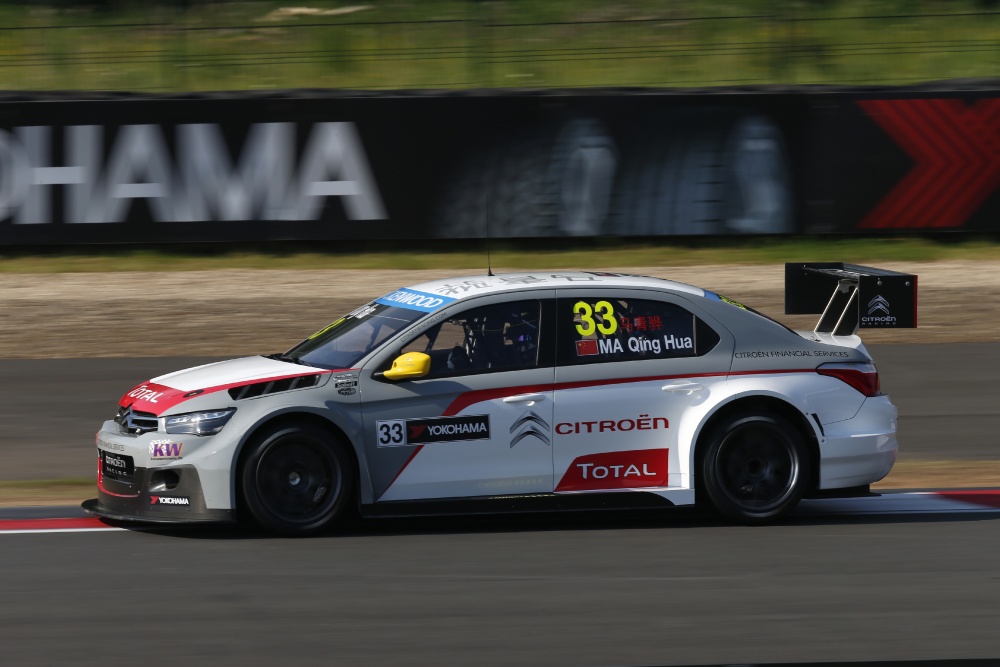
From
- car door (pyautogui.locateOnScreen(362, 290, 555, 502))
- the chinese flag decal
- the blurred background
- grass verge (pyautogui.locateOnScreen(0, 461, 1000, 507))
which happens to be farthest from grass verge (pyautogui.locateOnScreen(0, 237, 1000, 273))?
car door (pyautogui.locateOnScreen(362, 290, 555, 502))

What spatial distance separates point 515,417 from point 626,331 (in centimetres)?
81

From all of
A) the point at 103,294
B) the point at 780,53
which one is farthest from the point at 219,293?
the point at 780,53

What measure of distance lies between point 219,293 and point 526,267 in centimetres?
383

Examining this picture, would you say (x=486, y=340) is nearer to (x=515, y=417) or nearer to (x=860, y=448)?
(x=515, y=417)

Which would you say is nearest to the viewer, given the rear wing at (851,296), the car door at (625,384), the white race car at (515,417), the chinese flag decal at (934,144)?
the white race car at (515,417)

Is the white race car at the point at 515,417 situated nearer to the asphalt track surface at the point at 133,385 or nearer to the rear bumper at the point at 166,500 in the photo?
the rear bumper at the point at 166,500

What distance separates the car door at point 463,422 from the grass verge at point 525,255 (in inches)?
399

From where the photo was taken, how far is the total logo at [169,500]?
7.37 m

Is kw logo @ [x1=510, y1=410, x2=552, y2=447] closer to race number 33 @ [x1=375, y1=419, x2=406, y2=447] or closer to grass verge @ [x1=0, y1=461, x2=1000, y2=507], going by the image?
race number 33 @ [x1=375, y1=419, x2=406, y2=447]

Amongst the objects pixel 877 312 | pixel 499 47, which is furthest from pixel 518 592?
pixel 499 47

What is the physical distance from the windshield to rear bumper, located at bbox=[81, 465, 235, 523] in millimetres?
964

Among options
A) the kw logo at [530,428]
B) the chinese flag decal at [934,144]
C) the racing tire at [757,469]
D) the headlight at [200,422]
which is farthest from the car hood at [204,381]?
the chinese flag decal at [934,144]

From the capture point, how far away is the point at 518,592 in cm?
650

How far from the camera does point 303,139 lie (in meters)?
18.0
